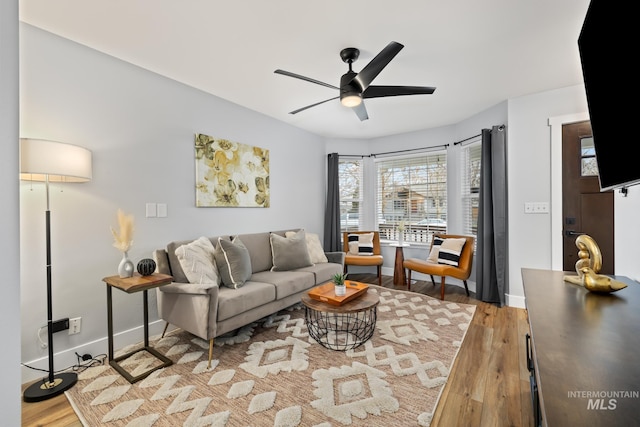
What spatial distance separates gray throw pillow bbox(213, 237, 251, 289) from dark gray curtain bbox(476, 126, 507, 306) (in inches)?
117

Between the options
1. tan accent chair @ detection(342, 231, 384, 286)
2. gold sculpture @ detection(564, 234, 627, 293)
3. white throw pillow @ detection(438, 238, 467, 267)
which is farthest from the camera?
tan accent chair @ detection(342, 231, 384, 286)

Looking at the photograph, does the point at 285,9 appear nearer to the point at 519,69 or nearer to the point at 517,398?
the point at 519,69

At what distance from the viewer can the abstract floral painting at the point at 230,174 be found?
3.14m

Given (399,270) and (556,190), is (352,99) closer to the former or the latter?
(556,190)

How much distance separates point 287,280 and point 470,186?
10.0 ft

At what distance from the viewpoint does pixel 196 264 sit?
2449 millimetres

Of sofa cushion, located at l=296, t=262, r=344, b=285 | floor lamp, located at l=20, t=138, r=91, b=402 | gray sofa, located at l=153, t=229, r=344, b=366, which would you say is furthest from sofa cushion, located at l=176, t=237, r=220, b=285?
sofa cushion, located at l=296, t=262, r=344, b=285

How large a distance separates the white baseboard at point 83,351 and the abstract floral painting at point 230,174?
130 centimetres

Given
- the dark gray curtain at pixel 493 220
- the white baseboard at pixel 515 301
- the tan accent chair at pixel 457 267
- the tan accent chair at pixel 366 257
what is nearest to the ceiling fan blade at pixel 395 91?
the dark gray curtain at pixel 493 220

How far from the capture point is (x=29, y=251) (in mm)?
2025

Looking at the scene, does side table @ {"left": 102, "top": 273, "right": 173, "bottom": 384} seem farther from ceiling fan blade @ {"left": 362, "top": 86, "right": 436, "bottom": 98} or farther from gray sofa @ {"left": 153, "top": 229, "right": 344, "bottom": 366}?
ceiling fan blade @ {"left": 362, "top": 86, "right": 436, "bottom": 98}

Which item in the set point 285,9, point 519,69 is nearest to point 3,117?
point 285,9

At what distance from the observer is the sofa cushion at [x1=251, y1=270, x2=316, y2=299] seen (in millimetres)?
2829

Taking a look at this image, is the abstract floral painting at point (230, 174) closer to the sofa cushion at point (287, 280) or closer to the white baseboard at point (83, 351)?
the sofa cushion at point (287, 280)
